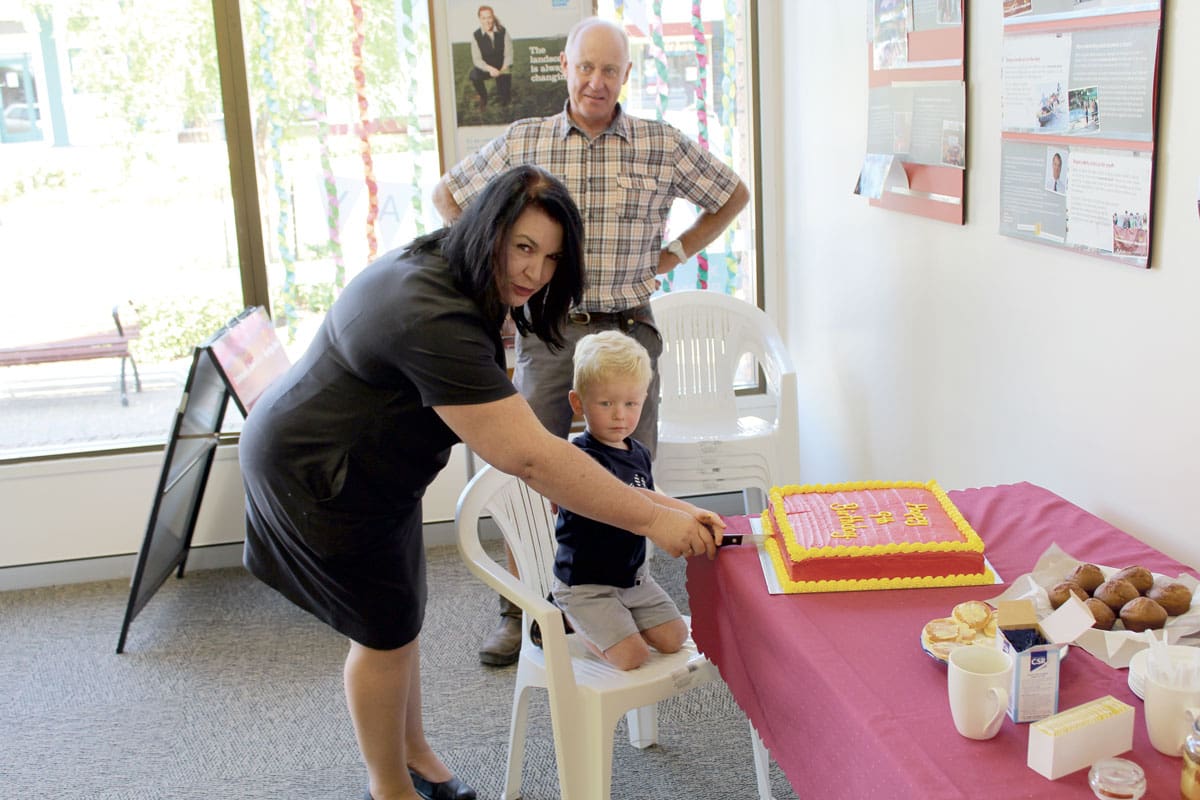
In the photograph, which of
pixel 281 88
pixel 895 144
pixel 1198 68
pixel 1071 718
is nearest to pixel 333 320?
pixel 1071 718

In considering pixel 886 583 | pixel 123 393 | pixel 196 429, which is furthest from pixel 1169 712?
pixel 123 393

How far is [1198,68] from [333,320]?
1.45 meters

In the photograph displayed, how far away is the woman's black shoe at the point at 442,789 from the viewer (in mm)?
2316

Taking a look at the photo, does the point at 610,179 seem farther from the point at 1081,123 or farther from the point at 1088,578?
the point at 1088,578

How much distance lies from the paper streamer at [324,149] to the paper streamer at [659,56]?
110 cm

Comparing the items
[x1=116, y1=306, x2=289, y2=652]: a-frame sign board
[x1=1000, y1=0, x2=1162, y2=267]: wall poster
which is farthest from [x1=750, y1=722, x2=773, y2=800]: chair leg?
[x1=116, y1=306, x2=289, y2=652]: a-frame sign board

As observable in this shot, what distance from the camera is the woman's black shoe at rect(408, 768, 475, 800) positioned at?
2.32 meters

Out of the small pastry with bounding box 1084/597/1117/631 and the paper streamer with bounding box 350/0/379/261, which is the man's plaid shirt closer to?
the paper streamer with bounding box 350/0/379/261

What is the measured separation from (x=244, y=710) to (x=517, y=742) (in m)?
0.89

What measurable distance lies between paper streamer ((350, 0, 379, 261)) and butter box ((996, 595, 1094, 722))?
283cm

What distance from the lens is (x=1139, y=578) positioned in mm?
1542

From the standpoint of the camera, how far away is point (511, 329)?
3646 mm

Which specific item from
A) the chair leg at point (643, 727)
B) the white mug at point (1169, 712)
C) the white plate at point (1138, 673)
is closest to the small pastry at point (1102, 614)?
the white plate at point (1138, 673)

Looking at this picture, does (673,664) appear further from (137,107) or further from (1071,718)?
(137,107)
